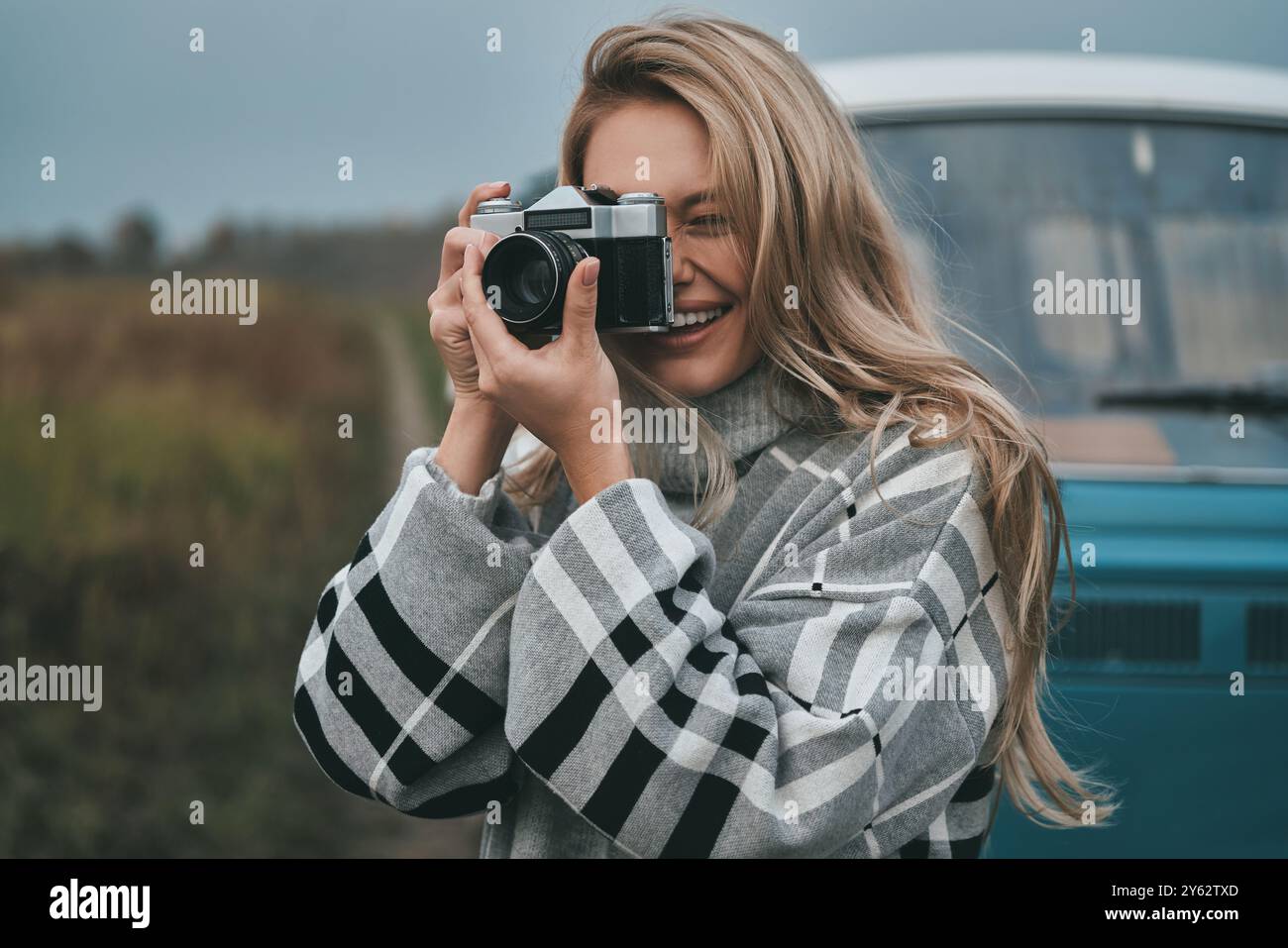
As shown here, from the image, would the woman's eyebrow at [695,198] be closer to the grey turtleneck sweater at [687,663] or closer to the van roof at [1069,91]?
the grey turtleneck sweater at [687,663]

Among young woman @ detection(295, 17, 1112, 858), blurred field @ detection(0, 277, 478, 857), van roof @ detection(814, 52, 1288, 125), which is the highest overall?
van roof @ detection(814, 52, 1288, 125)

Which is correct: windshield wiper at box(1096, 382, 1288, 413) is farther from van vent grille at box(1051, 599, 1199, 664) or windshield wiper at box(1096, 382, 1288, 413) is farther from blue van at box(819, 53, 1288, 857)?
van vent grille at box(1051, 599, 1199, 664)

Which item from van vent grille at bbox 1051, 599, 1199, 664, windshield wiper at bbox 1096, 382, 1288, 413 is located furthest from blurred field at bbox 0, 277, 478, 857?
windshield wiper at bbox 1096, 382, 1288, 413

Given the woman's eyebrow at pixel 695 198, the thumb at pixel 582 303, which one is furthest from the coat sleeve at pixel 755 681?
the woman's eyebrow at pixel 695 198

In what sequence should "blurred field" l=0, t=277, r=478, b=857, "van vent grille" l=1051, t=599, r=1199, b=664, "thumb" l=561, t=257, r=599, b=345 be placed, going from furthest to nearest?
"blurred field" l=0, t=277, r=478, b=857 < "van vent grille" l=1051, t=599, r=1199, b=664 < "thumb" l=561, t=257, r=599, b=345

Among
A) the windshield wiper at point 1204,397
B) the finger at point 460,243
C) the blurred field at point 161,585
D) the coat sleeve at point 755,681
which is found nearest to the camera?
the coat sleeve at point 755,681

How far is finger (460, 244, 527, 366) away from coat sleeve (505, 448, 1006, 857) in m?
0.20

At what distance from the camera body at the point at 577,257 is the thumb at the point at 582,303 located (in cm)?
1

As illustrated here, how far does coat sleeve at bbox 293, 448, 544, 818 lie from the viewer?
1.38 metres

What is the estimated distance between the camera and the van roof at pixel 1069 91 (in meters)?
2.80

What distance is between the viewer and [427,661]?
1377 millimetres

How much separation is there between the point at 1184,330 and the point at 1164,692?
95 cm

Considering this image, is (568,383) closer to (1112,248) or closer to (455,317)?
(455,317)
